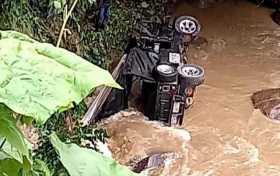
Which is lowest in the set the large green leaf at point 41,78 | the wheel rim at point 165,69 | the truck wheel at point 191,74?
the truck wheel at point 191,74

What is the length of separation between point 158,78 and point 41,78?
388cm

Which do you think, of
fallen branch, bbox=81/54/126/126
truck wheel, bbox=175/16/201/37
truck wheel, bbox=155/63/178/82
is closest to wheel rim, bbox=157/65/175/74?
truck wheel, bbox=155/63/178/82

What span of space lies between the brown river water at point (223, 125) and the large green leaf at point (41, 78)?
3548 mm

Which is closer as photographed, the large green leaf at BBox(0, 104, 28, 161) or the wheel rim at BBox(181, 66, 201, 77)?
the large green leaf at BBox(0, 104, 28, 161)

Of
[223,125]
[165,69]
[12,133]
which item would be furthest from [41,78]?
[223,125]

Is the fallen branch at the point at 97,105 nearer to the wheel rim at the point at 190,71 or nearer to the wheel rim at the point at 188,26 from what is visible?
the wheel rim at the point at 190,71

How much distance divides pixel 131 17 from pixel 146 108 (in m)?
1.46

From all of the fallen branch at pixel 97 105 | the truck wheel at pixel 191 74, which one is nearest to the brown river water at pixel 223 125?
the fallen branch at pixel 97 105

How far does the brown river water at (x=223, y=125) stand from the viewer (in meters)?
4.50

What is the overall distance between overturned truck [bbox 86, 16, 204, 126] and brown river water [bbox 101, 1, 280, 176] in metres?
0.12

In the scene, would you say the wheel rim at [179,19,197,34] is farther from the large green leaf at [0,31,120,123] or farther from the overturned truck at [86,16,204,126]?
the large green leaf at [0,31,120,123]

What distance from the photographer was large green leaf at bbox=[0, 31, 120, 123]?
2.46 feet

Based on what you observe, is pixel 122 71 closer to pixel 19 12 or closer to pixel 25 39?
pixel 19 12

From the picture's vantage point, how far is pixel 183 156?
4551mm
